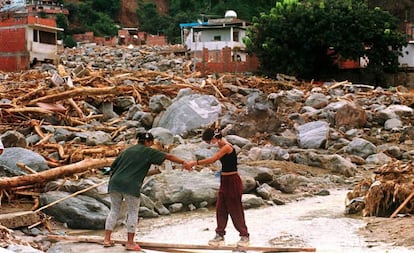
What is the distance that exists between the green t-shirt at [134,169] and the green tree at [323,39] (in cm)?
2357

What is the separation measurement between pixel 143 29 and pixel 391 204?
6357cm

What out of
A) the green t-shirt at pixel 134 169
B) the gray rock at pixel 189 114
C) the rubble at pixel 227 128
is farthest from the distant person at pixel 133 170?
the gray rock at pixel 189 114

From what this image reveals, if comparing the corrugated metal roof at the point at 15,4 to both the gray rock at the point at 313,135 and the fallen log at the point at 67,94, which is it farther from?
the gray rock at the point at 313,135

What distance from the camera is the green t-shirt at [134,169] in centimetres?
708

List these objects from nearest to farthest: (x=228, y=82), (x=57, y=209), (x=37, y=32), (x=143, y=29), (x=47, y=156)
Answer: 1. (x=57, y=209)
2. (x=47, y=156)
3. (x=228, y=82)
4. (x=37, y=32)
5. (x=143, y=29)

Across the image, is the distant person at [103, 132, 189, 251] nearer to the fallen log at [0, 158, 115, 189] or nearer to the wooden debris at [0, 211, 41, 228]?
the wooden debris at [0, 211, 41, 228]

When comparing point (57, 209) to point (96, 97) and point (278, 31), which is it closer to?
point (96, 97)

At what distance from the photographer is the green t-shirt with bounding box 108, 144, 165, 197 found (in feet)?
23.2

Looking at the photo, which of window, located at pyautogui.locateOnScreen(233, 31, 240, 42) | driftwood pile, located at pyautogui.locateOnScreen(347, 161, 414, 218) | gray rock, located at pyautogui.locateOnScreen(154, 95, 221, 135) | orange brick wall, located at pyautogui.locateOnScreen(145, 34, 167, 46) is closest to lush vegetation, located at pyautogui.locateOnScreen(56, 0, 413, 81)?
window, located at pyautogui.locateOnScreen(233, 31, 240, 42)

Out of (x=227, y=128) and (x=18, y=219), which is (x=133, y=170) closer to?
(x=18, y=219)

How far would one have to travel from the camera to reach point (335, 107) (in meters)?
18.7

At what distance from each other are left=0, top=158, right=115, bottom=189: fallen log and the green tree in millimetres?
20087

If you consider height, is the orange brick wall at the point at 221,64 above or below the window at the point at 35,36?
below

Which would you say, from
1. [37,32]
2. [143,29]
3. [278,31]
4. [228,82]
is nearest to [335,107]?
[228,82]
